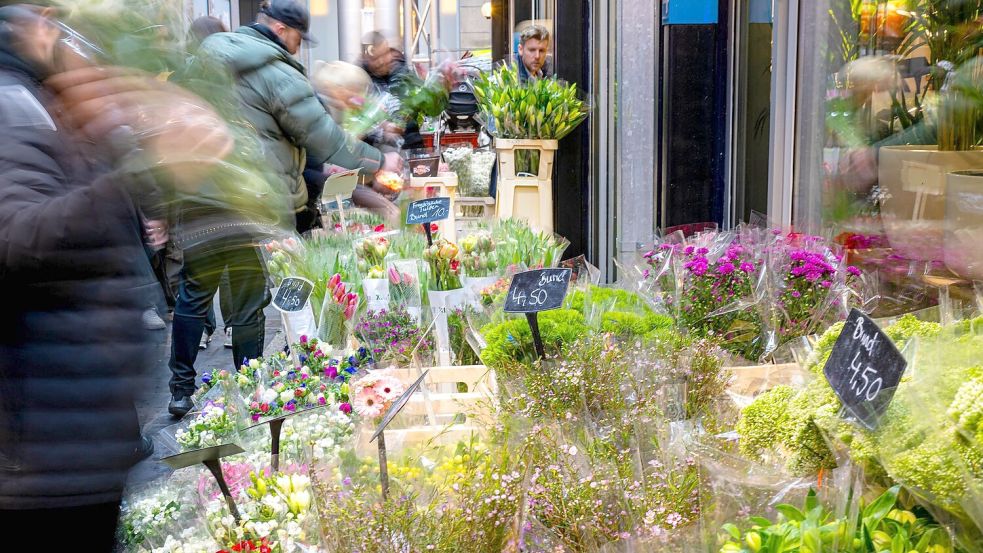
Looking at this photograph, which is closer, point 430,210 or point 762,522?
point 762,522

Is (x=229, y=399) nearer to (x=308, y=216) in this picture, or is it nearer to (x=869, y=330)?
(x=869, y=330)

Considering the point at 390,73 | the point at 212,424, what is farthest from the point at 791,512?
the point at 390,73

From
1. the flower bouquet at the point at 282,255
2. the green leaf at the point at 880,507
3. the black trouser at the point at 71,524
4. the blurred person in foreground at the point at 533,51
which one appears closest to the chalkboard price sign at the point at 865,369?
the green leaf at the point at 880,507

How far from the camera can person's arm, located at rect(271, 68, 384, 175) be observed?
16.2ft

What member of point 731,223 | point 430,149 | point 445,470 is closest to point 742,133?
point 731,223

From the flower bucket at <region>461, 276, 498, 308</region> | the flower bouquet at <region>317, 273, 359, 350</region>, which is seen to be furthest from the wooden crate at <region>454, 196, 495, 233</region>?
the flower bouquet at <region>317, 273, 359, 350</region>

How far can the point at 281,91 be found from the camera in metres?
4.91

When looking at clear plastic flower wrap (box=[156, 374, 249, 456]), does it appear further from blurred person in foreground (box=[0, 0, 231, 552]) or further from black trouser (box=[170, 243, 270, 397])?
black trouser (box=[170, 243, 270, 397])

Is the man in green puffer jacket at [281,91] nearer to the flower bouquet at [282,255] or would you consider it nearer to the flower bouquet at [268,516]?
the flower bouquet at [282,255]

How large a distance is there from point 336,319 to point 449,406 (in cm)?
76

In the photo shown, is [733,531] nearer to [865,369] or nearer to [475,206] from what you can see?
[865,369]

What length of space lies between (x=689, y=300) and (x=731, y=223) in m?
1.77

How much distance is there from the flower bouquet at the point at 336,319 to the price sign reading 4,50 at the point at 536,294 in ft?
3.00

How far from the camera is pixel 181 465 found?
6.01 ft
